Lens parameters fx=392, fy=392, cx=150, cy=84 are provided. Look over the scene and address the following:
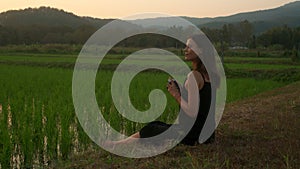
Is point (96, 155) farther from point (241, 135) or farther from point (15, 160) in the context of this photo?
point (241, 135)

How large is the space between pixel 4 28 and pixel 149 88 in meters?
43.5

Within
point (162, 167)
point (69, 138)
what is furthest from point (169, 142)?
point (69, 138)

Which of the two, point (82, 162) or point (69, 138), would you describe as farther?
point (69, 138)

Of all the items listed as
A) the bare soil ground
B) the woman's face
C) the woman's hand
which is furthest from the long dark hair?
the bare soil ground

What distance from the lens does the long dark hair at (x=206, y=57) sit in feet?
11.4

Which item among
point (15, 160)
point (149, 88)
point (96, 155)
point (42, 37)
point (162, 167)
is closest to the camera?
point (162, 167)

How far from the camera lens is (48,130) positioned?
452cm

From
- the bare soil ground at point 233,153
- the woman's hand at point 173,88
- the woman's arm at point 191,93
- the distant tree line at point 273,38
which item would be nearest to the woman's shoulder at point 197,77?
the woman's arm at point 191,93

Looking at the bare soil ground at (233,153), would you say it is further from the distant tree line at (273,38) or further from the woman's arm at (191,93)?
the distant tree line at (273,38)

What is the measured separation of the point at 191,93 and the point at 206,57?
35 cm

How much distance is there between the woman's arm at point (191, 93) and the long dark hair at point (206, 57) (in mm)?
98

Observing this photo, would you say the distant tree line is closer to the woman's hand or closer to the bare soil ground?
the bare soil ground

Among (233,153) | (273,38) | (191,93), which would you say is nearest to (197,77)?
(191,93)

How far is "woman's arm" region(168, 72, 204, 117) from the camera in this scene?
3512 mm
